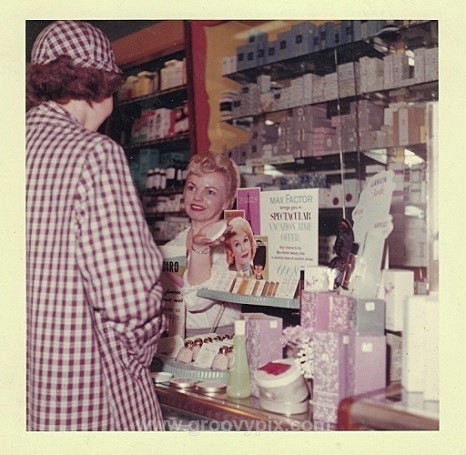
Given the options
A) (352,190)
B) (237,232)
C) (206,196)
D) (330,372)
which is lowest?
(330,372)

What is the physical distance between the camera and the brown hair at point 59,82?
187 centimetres

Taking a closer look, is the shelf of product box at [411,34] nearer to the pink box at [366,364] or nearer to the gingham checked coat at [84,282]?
the pink box at [366,364]

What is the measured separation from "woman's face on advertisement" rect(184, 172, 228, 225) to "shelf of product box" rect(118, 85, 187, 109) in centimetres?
212

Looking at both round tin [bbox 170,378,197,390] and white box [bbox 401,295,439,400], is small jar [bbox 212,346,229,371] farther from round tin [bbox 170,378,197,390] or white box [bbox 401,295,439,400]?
white box [bbox 401,295,439,400]

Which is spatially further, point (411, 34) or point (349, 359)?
point (411, 34)

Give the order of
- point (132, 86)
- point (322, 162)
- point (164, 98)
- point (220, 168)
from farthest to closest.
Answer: point (132, 86) → point (164, 98) → point (322, 162) → point (220, 168)

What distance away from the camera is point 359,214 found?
2.14 metres

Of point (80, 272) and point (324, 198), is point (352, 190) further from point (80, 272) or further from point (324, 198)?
point (80, 272)

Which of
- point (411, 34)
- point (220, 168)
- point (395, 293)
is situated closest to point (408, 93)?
point (411, 34)

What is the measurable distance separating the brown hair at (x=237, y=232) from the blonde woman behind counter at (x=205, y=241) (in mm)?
29

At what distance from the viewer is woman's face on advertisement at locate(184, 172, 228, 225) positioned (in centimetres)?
274

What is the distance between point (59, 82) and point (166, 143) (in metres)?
3.13

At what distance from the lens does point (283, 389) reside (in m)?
1.83
